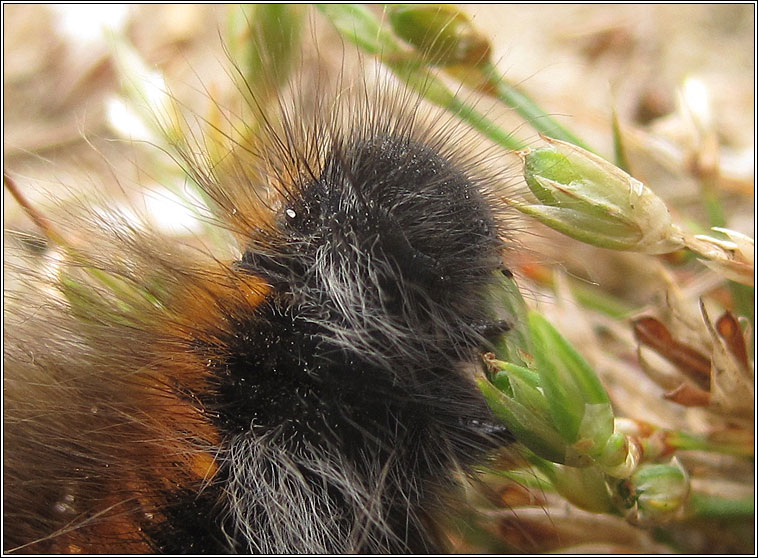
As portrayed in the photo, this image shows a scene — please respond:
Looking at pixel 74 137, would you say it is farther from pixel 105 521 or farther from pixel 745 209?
pixel 745 209

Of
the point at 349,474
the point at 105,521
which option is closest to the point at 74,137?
the point at 105,521

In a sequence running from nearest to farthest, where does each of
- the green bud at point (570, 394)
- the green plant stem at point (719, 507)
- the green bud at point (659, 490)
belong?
the green bud at point (570, 394) < the green bud at point (659, 490) < the green plant stem at point (719, 507)

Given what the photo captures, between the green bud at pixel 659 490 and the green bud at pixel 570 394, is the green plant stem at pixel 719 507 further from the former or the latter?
the green bud at pixel 570 394

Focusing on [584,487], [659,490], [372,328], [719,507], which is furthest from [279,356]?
[719,507]

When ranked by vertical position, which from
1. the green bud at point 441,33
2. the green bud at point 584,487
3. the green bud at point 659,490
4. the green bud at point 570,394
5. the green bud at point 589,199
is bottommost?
the green bud at point 659,490

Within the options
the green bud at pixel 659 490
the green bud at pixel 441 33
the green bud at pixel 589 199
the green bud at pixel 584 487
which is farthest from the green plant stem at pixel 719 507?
the green bud at pixel 441 33

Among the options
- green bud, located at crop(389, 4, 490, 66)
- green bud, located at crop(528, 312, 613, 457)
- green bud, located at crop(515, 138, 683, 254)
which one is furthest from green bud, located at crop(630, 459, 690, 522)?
green bud, located at crop(389, 4, 490, 66)

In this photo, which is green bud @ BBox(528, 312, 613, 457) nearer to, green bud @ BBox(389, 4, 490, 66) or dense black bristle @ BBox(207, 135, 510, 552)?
dense black bristle @ BBox(207, 135, 510, 552)
